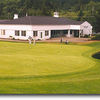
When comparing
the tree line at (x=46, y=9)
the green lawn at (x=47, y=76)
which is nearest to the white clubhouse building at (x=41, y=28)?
the tree line at (x=46, y=9)

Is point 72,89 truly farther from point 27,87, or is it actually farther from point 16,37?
point 16,37

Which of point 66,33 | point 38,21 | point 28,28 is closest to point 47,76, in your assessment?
point 28,28

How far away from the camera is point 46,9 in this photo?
8712 cm

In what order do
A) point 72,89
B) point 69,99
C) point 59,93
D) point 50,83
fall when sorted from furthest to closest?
point 50,83 < point 72,89 < point 59,93 < point 69,99

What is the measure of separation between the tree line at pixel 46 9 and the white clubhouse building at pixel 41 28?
6.75 meters

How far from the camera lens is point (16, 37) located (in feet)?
181

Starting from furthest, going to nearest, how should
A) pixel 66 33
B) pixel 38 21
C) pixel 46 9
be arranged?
pixel 46 9 → pixel 66 33 → pixel 38 21

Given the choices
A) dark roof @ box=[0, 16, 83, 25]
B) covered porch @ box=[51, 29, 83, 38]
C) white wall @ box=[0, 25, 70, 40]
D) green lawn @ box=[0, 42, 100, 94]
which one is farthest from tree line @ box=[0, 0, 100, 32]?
green lawn @ box=[0, 42, 100, 94]

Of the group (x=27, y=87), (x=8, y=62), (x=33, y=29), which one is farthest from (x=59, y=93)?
(x=33, y=29)

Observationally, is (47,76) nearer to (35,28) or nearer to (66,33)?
(35,28)

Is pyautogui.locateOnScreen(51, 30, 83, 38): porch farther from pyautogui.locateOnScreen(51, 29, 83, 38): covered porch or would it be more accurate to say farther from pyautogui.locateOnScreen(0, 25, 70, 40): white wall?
pyautogui.locateOnScreen(0, 25, 70, 40): white wall

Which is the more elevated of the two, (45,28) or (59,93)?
(45,28)

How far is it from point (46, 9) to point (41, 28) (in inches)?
1356

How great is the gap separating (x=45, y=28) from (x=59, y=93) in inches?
1707
